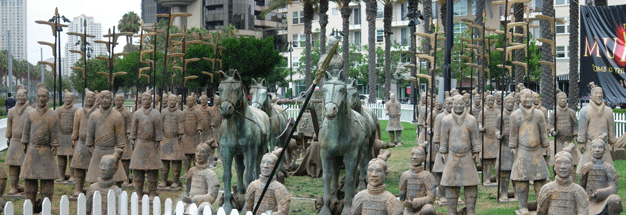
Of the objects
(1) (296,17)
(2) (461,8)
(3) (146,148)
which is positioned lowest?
(3) (146,148)

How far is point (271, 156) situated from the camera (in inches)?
328

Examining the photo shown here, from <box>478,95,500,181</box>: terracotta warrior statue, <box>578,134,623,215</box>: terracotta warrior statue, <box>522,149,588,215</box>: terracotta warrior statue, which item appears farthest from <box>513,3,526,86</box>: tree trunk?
<box>522,149,588,215</box>: terracotta warrior statue

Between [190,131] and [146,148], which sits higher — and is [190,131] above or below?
above

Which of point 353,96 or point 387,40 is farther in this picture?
point 387,40

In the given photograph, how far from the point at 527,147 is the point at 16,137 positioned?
28.0 feet

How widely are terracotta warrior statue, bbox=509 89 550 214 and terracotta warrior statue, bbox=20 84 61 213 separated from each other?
23.5ft

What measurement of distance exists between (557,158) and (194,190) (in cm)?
440

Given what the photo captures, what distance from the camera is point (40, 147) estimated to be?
11.0m

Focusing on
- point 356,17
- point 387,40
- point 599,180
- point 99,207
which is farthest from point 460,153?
point 356,17

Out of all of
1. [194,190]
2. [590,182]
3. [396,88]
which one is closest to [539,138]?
[590,182]

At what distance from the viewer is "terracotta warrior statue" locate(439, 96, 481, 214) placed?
1000 centimetres

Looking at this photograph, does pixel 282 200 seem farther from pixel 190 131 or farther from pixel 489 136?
pixel 190 131

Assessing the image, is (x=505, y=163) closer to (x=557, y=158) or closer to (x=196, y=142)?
(x=557, y=158)

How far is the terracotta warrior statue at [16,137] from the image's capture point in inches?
473
